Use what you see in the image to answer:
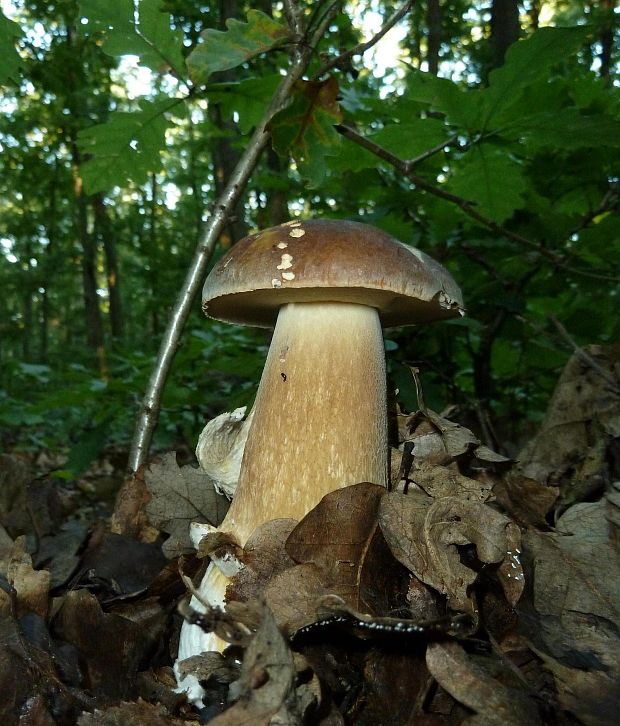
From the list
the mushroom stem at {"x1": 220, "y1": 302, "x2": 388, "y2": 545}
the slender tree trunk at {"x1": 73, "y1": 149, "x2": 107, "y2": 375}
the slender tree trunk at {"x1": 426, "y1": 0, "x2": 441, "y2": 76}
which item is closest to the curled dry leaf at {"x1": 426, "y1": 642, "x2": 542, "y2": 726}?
the mushroom stem at {"x1": 220, "y1": 302, "x2": 388, "y2": 545}

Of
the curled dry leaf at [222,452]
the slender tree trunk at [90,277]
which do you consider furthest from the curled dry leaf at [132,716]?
the slender tree trunk at [90,277]

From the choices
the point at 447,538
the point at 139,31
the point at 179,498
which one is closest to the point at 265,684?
the point at 447,538

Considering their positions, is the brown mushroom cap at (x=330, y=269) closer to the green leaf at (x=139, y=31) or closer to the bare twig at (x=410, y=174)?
the bare twig at (x=410, y=174)

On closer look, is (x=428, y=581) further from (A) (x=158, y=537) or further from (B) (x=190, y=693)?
(A) (x=158, y=537)

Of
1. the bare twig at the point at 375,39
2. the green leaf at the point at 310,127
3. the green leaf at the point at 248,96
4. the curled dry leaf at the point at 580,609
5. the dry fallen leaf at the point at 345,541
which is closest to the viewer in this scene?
the curled dry leaf at the point at 580,609

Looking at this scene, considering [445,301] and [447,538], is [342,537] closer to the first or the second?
[447,538]

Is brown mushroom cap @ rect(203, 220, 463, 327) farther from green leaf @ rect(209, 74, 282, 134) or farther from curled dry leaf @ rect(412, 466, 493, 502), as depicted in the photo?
green leaf @ rect(209, 74, 282, 134)

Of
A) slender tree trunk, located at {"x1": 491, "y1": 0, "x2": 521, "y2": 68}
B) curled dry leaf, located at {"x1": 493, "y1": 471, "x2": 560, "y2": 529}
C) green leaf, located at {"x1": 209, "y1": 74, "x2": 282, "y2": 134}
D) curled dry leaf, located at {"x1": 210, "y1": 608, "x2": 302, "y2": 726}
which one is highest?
slender tree trunk, located at {"x1": 491, "y1": 0, "x2": 521, "y2": 68}
